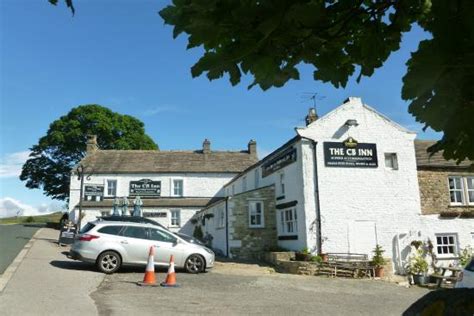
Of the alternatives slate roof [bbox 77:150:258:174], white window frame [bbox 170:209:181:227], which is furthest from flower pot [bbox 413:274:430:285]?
slate roof [bbox 77:150:258:174]

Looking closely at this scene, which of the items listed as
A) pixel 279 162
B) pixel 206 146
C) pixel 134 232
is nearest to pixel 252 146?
pixel 206 146

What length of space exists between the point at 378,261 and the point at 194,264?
326 inches

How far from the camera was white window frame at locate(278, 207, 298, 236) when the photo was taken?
22.5 meters

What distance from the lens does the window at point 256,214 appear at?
81.8ft

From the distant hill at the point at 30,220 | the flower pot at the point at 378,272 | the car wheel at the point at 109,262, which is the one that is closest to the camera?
the car wheel at the point at 109,262

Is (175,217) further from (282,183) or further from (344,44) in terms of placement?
(344,44)

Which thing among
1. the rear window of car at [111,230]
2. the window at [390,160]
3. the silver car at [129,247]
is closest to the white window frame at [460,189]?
the window at [390,160]

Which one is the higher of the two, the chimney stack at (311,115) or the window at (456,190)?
the chimney stack at (311,115)

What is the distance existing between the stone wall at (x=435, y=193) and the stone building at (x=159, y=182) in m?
18.1

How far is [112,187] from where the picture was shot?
37.8m

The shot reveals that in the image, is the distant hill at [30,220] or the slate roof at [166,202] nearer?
the slate roof at [166,202]

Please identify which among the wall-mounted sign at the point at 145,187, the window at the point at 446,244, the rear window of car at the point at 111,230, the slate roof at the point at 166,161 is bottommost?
the window at the point at 446,244

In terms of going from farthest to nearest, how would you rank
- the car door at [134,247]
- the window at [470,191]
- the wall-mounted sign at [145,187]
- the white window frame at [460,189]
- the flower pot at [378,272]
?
the wall-mounted sign at [145,187]
the window at [470,191]
the white window frame at [460,189]
the flower pot at [378,272]
the car door at [134,247]

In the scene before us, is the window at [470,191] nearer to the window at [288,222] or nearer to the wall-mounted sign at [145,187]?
the window at [288,222]
